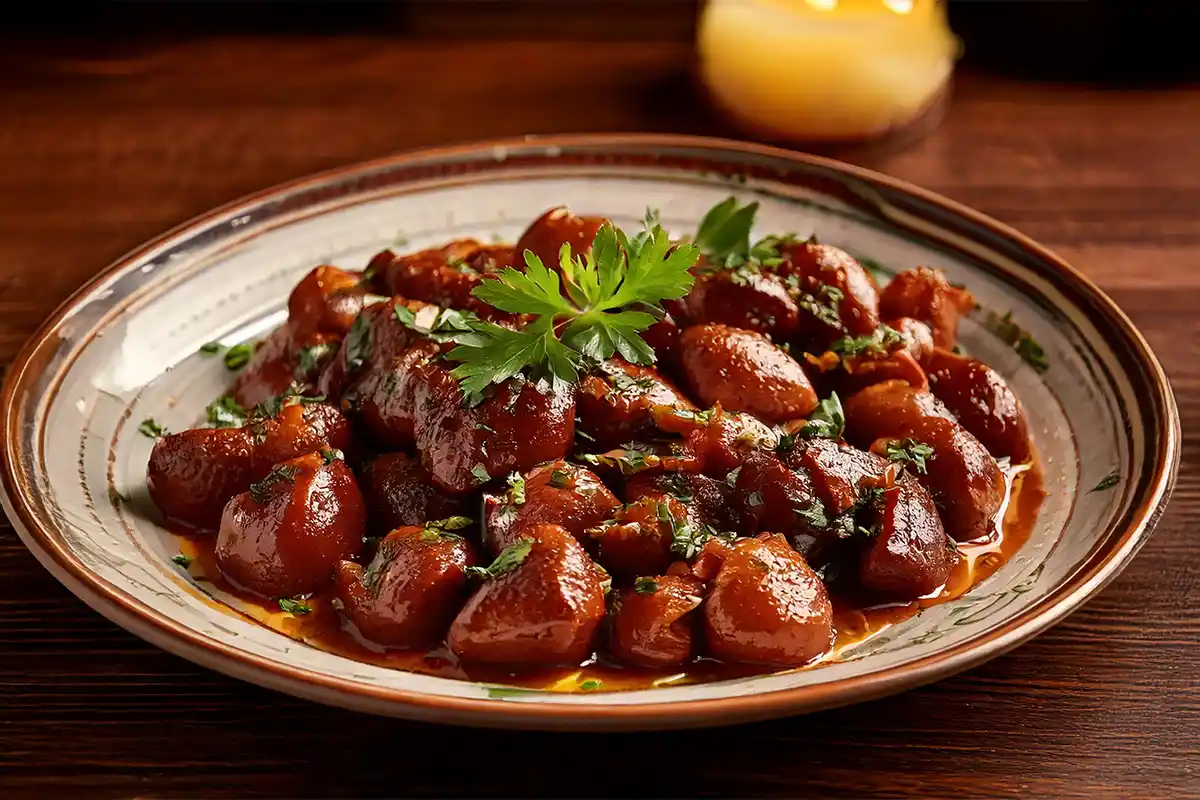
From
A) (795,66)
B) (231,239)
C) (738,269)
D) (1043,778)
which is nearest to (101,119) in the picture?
(231,239)

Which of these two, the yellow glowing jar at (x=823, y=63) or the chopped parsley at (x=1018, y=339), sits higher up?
the yellow glowing jar at (x=823, y=63)

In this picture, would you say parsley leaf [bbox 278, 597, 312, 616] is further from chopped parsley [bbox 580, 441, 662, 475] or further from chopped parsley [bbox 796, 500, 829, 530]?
chopped parsley [bbox 796, 500, 829, 530]

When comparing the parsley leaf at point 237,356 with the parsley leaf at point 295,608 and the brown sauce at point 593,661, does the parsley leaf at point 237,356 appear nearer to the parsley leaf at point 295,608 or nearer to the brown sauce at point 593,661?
the brown sauce at point 593,661

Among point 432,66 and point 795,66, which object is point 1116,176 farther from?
point 432,66

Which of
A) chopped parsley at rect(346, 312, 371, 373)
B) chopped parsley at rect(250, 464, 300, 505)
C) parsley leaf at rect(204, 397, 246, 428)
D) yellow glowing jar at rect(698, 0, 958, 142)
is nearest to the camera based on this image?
chopped parsley at rect(250, 464, 300, 505)

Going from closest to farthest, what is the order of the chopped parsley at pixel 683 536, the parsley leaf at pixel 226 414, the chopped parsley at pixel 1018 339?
1. the chopped parsley at pixel 683 536
2. the parsley leaf at pixel 226 414
3. the chopped parsley at pixel 1018 339

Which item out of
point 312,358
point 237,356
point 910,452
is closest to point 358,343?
point 312,358

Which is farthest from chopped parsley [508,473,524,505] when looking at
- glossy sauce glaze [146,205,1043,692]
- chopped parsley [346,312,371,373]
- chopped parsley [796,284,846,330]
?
chopped parsley [796,284,846,330]

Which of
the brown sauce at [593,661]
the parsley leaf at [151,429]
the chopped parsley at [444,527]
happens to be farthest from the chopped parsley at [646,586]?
the parsley leaf at [151,429]
